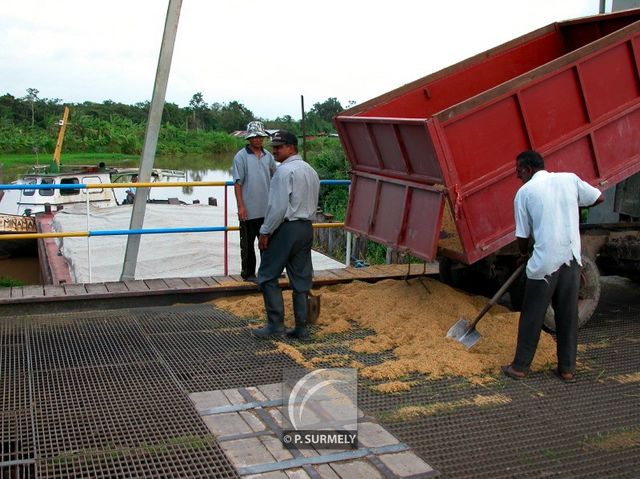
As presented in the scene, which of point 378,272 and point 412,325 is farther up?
point 378,272

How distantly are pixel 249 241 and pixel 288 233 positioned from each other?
1727 millimetres

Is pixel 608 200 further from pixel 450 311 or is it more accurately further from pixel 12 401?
pixel 12 401

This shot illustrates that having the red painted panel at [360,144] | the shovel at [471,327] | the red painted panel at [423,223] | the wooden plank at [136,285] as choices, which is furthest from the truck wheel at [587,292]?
the wooden plank at [136,285]

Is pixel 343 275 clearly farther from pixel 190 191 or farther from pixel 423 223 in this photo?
pixel 190 191

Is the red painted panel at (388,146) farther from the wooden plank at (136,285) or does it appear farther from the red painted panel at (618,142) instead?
the wooden plank at (136,285)

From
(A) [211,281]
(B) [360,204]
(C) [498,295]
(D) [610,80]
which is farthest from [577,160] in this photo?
(A) [211,281]

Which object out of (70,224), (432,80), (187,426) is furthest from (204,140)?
(187,426)

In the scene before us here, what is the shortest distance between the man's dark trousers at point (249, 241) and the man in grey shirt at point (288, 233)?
52.7 inches

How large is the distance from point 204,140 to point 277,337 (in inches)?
2114

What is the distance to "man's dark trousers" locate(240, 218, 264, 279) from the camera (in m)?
7.80

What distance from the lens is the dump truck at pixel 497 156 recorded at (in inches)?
242

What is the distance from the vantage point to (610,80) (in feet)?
21.9

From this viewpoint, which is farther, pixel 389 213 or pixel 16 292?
pixel 16 292

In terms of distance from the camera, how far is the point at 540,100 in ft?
21.0
